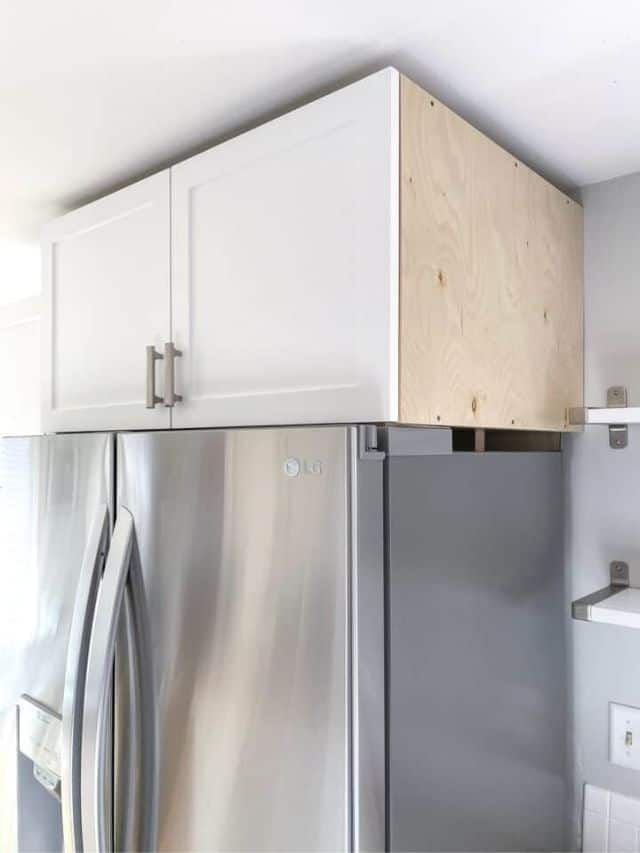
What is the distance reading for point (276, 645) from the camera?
0.87 m

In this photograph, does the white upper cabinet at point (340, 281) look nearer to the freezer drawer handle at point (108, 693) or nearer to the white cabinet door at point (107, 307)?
the white cabinet door at point (107, 307)

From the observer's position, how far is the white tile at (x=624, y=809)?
1268 mm

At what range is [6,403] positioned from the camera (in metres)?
1.88

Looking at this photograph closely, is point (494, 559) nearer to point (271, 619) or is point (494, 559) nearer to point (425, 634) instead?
point (425, 634)

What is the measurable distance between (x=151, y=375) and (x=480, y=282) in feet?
1.92

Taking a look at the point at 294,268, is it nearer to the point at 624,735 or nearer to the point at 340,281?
the point at 340,281

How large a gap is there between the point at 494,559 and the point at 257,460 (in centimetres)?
46

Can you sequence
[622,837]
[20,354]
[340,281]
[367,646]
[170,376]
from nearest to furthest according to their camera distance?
1. [367,646]
2. [340,281]
3. [170,376]
4. [622,837]
5. [20,354]

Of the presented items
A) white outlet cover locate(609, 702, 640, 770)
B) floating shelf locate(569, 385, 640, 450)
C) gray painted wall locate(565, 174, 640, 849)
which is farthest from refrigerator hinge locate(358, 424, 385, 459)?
white outlet cover locate(609, 702, 640, 770)

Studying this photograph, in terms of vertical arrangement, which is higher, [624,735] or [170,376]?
[170,376]

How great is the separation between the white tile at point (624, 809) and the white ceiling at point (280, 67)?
1.24 metres

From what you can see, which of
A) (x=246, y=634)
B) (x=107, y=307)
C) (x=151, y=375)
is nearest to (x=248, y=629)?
(x=246, y=634)

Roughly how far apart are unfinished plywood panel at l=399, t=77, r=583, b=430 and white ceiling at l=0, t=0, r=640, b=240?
0.07 m

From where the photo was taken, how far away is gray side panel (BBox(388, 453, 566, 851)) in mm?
878
